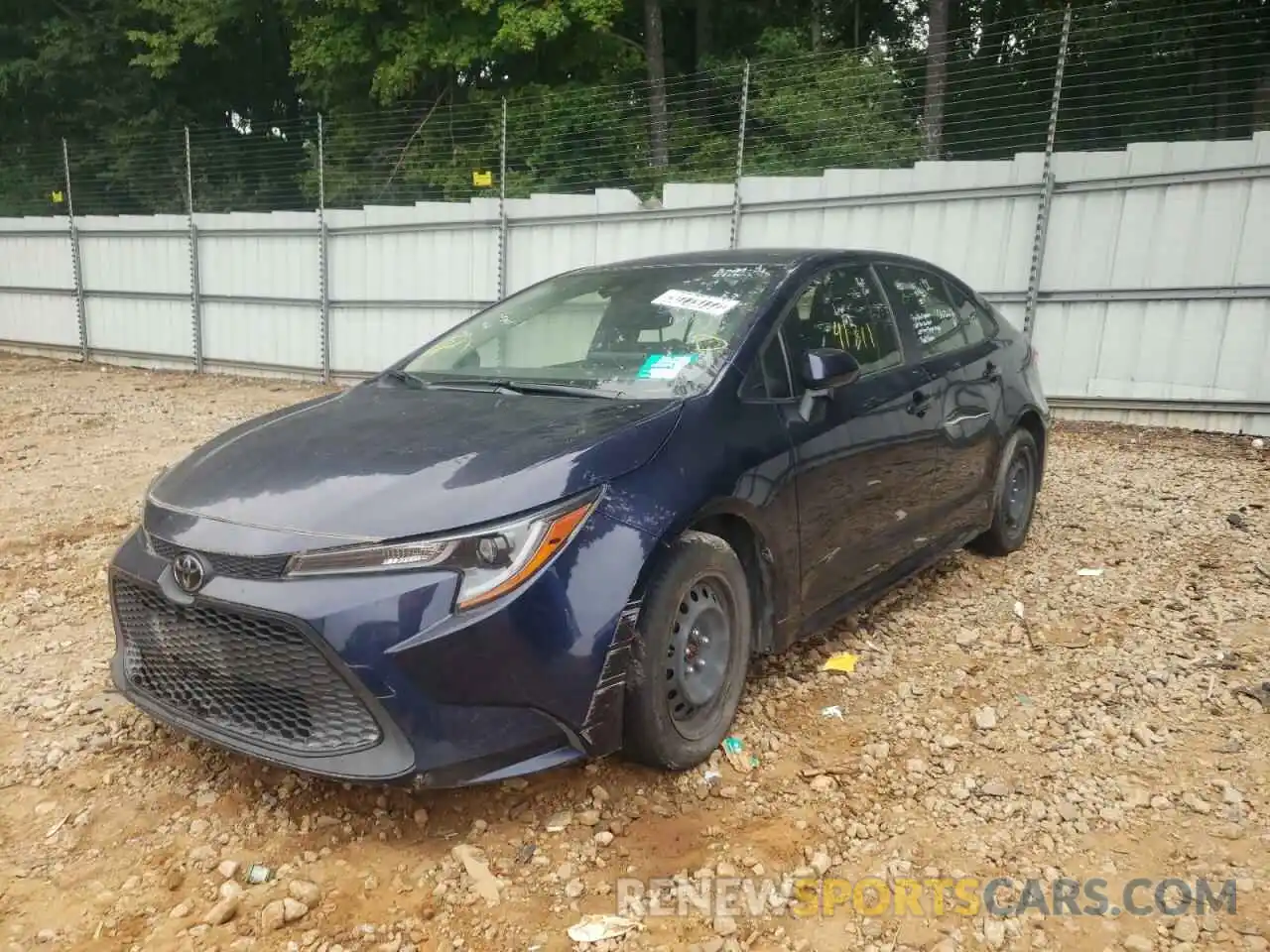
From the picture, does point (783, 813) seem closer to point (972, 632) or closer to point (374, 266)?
point (972, 632)

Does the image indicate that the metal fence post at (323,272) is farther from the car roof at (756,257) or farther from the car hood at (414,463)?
the car hood at (414,463)

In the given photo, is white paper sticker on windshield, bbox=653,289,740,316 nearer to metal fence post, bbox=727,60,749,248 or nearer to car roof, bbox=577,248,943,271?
car roof, bbox=577,248,943,271

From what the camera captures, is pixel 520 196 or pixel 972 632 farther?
pixel 520 196

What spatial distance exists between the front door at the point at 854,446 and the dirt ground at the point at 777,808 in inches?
18.1

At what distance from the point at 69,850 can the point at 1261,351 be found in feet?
26.6

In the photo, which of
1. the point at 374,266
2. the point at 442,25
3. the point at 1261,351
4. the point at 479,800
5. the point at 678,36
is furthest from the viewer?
the point at 678,36

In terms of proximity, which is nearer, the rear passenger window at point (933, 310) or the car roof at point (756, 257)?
the car roof at point (756, 257)

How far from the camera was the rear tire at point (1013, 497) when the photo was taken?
432cm

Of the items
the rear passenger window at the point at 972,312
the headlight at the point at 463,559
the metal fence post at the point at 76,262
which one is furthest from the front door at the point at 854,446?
the metal fence post at the point at 76,262

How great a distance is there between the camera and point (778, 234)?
890 centimetres

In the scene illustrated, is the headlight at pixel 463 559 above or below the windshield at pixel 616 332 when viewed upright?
below

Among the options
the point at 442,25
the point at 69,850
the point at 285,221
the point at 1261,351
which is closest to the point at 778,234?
the point at 1261,351

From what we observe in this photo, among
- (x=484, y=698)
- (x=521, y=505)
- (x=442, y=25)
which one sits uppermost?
(x=442, y=25)

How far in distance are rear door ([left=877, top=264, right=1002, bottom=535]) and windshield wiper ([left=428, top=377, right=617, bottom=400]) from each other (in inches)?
58.2
